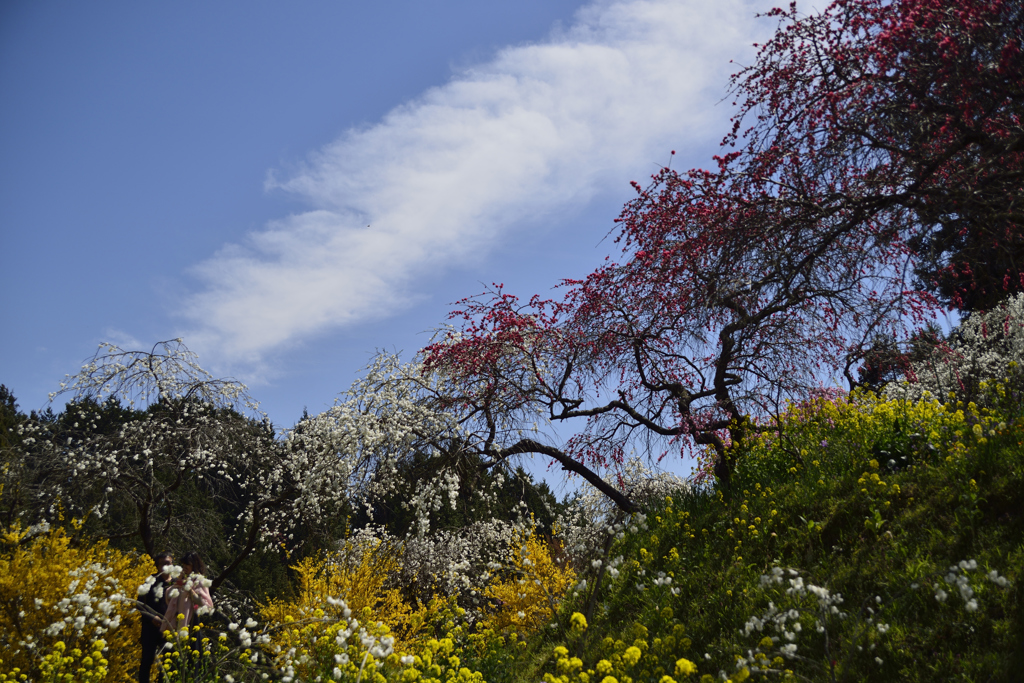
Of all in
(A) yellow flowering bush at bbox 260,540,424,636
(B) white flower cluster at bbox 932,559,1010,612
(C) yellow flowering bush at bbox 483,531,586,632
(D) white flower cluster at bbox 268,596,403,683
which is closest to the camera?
(B) white flower cluster at bbox 932,559,1010,612

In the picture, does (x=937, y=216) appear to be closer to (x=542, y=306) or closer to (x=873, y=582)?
(x=873, y=582)

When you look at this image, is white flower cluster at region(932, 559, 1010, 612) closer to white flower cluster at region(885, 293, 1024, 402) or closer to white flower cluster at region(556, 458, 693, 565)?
white flower cluster at region(556, 458, 693, 565)

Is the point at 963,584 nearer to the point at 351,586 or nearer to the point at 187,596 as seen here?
the point at 187,596

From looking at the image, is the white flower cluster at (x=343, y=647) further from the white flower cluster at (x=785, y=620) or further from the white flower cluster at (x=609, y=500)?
the white flower cluster at (x=609, y=500)

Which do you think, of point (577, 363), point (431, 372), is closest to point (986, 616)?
point (577, 363)

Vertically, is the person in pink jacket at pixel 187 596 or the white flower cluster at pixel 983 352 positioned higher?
the white flower cluster at pixel 983 352

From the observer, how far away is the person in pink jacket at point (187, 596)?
4.22 metres

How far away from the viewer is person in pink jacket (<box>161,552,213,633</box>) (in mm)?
4219

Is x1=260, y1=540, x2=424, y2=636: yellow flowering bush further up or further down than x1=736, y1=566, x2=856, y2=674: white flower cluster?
further up

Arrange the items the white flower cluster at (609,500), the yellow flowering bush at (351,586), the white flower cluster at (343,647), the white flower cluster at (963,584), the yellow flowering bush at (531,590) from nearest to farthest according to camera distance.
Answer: the white flower cluster at (963,584) < the white flower cluster at (343,647) < the yellow flowering bush at (531,590) < the yellow flowering bush at (351,586) < the white flower cluster at (609,500)

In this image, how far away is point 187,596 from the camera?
5.21 meters

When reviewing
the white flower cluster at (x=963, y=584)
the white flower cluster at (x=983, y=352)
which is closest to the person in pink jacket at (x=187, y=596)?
the white flower cluster at (x=963, y=584)

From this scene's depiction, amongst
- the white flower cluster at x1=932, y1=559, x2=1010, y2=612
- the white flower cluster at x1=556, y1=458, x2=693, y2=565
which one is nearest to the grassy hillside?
the white flower cluster at x1=932, y1=559, x2=1010, y2=612

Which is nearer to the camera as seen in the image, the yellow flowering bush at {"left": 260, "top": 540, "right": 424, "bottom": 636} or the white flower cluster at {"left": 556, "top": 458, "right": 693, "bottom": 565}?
the yellow flowering bush at {"left": 260, "top": 540, "right": 424, "bottom": 636}
